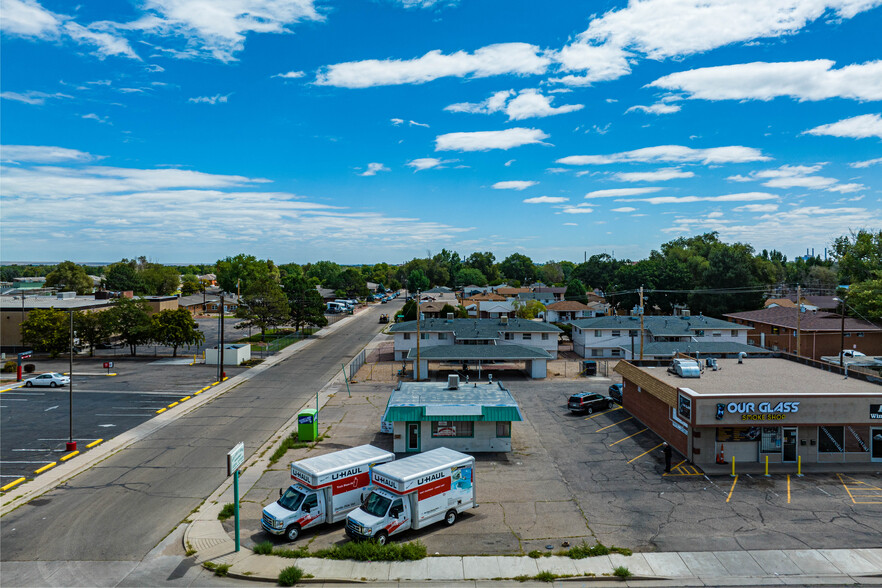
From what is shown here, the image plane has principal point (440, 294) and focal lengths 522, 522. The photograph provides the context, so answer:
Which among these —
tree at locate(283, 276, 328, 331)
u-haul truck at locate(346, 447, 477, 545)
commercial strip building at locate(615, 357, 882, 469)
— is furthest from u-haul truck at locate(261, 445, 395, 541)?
tree at locate(283, 276, 328, 331)

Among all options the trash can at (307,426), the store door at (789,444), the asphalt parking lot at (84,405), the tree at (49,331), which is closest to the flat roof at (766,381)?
the store door at (789,444)

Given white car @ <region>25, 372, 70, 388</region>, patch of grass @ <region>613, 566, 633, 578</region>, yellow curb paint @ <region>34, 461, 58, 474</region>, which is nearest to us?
patch of grass @ <region>613, 566, 633, 578</region>

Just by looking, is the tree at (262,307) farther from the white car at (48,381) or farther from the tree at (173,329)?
the white car at (48,381)

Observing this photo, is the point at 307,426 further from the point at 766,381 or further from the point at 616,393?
the point at 766,381

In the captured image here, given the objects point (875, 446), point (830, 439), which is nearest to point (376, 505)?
point (830, 439)

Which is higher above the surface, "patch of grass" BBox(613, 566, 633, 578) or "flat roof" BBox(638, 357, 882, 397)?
"flat roof" BBox(638, 357, 882, 397)

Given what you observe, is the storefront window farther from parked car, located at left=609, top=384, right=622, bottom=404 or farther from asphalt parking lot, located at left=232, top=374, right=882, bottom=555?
parked car, located at left=609, top=384, right=622, bottom=404
